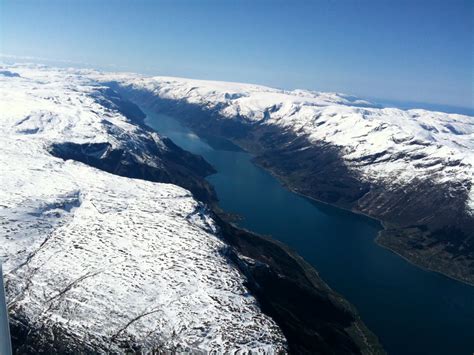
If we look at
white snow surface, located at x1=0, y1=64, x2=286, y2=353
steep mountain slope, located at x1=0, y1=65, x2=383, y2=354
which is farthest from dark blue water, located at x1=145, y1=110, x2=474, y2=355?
white snow surface, located at x1=0, y1=64, x2=286, y2=353

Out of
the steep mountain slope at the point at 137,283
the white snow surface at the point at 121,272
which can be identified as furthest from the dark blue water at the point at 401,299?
the white snow surface at the point at 121,272

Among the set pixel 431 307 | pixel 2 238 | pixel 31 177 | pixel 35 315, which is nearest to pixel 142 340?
pixel 35 315

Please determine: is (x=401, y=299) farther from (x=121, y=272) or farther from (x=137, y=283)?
(x=121, y=272)

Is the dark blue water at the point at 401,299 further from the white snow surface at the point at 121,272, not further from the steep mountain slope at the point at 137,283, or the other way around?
the white snow surface at the point at 121,272

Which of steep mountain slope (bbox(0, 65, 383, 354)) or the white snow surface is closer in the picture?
steep mountain slope (bbox(0, 65, 383, 354))

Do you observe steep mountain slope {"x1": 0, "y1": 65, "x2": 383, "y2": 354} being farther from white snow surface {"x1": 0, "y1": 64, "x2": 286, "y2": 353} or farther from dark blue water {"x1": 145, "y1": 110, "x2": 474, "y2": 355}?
dark blue water {"x1": 145, "y1": 110, "x2": 474, "y2": 355}

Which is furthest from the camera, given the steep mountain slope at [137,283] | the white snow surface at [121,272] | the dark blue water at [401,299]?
the dark blue water at [401,299]

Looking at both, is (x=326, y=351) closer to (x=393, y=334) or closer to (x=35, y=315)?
(x=393, y=334)

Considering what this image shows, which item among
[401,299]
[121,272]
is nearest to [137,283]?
[121,272]

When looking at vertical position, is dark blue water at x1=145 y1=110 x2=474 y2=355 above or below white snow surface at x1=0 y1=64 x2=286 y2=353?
below
